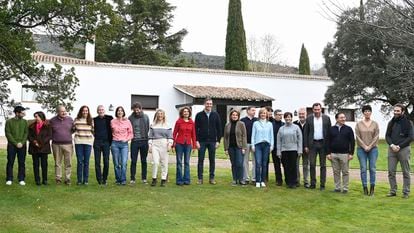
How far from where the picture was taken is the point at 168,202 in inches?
338

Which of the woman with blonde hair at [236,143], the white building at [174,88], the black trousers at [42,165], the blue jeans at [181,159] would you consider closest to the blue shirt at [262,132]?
the woman with blonde hair at [236,143]

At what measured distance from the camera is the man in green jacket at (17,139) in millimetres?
9938

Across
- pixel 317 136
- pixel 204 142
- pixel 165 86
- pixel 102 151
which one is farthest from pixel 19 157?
pixel 165 86

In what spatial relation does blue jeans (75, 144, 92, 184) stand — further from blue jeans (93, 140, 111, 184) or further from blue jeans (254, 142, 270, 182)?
blue jeans (254, 142, 270, 182)

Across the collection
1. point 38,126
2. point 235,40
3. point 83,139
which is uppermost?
point 235,40

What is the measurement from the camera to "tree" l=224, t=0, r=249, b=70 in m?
39.0

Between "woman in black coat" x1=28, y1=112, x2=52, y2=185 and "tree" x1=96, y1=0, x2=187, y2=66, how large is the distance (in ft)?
102

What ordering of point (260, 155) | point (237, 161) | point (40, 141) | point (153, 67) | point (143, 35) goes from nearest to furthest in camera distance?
point (40, 141) → point (260, 155) → point (237, 161) → point (153, 67) → point (143, 35)

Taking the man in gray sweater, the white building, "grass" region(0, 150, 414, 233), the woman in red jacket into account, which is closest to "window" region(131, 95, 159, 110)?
the white building

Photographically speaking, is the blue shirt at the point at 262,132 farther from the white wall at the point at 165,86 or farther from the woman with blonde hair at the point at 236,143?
the white wall at the point at 165,86

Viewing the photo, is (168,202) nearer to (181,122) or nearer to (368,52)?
(181,122)

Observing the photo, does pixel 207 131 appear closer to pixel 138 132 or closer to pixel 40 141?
pixel 138 132

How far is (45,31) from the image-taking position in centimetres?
1102

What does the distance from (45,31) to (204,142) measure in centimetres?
427
